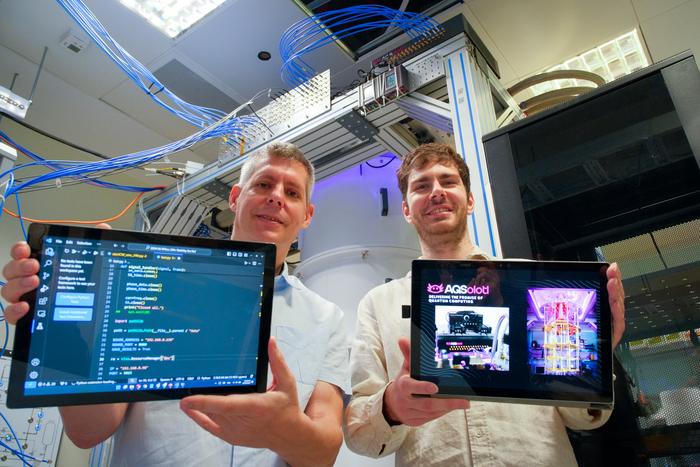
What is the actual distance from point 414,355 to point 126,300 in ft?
1.86

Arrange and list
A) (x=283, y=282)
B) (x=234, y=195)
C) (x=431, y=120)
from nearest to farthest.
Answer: (x=283, y=282), (x=234, y=195), (x=431, y=120)

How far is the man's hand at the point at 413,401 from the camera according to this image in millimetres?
866

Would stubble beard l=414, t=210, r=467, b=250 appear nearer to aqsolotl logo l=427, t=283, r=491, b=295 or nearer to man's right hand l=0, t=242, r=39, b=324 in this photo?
aqsolotl logo l=427, t=283, r=491, b=295

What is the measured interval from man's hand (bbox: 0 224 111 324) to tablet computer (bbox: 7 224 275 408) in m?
0.01

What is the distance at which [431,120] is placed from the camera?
2074mm

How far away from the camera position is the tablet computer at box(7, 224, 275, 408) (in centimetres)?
77

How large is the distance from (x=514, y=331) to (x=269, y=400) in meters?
0.50

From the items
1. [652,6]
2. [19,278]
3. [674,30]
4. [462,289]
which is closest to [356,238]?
[462,289]

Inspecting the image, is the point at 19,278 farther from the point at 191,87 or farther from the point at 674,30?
the point at 674,30

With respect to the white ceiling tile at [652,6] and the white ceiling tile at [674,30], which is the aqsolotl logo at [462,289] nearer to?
the white ceiling tile at [652,6]

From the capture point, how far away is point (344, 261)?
8.50ft

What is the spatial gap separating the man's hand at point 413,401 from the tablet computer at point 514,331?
0.02m

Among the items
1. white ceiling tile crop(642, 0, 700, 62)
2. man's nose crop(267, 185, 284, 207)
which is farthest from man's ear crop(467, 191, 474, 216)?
white ceiling tile crop(642, 0, 700, 62)

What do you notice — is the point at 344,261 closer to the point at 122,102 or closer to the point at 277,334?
Answer: the point at 277,334
